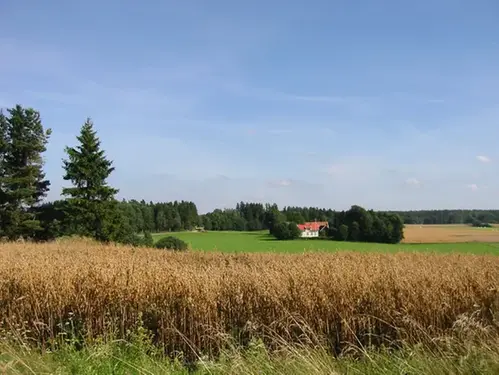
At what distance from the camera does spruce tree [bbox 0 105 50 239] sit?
4609 cm

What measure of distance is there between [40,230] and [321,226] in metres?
37.8

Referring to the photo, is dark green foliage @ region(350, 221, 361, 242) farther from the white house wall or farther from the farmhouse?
the white house wall

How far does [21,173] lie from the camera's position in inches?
1902

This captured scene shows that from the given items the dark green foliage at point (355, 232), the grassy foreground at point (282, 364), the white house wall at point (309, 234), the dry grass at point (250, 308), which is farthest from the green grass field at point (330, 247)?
the grassy foreground at point (282, 364)

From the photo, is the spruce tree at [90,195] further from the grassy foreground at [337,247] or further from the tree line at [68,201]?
the grassy foreground at [337,247]

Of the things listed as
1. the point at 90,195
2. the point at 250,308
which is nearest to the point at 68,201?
the point at 90,195

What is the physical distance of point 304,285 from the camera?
7.50 m

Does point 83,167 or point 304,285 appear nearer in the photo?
point 304,285

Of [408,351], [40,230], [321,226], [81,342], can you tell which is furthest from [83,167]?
[408,351]

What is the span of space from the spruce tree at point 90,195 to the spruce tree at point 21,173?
418 centimetres

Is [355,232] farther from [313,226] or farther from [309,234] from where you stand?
[313,226]

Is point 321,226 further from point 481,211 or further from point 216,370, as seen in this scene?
point 216,370

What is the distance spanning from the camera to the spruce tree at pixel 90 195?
45500 mm

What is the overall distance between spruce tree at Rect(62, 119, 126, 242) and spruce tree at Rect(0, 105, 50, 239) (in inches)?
165
